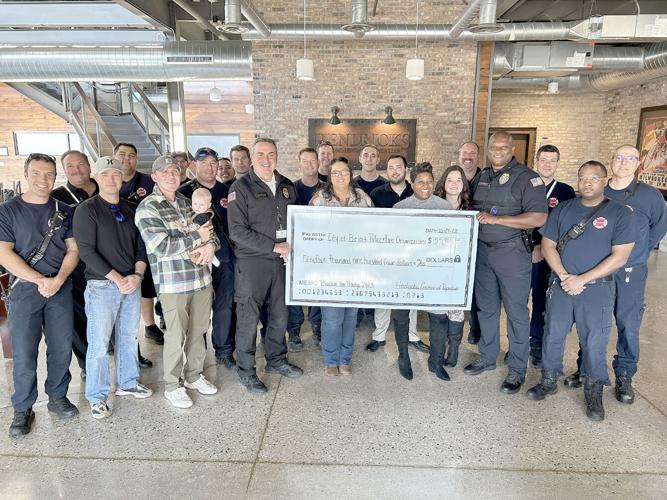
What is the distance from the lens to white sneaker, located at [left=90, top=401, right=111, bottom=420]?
2879 mm

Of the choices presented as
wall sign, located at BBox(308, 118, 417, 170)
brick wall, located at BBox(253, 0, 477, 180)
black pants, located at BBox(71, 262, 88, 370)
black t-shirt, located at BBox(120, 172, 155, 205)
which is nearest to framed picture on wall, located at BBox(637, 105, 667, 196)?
brick wall, located at BBox(253, 0, 477, 180)

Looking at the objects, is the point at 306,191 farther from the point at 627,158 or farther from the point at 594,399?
the point at 594,399

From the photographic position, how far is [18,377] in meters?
2.71

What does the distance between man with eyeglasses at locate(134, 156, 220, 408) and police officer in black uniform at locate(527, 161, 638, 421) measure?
7.86 ft

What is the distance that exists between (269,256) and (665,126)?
10387 mm

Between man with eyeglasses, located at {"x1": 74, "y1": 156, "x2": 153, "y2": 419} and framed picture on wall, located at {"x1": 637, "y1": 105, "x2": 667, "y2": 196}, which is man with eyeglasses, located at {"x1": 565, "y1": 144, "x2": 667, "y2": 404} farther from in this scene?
A: framed picture on wall, located at {"x1": 637, "y1": 105, "x2": 667, "y2": 196}

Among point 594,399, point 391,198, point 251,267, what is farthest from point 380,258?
point 594,399

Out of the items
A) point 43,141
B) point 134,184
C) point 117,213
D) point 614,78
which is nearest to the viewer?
point 117,213

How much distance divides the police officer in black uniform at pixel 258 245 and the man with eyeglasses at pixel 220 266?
31 centimetres

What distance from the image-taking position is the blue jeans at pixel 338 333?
339 centimetres

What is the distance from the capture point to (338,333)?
3.46 m

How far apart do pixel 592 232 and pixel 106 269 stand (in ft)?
10.3

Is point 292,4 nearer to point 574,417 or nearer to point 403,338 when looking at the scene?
point 403,338

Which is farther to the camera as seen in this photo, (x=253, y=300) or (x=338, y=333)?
(x=338, y=333)
